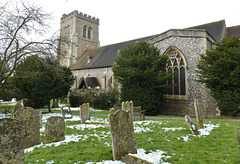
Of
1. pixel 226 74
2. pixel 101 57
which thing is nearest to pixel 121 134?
pixel 226 74

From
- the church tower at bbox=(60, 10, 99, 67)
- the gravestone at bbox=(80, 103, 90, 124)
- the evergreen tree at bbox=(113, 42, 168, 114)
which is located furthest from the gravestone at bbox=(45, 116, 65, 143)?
the church tower at bbox=(60, 10, 99, 67)

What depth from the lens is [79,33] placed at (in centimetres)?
3266

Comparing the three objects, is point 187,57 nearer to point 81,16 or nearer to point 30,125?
point 30,125

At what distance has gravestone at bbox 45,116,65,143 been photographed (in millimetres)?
5254

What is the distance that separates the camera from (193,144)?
488 cm

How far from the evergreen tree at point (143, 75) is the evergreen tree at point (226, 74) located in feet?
11.7

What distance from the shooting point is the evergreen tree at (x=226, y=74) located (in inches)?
442

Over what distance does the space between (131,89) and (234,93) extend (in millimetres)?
7590

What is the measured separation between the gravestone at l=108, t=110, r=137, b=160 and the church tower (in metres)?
27.4

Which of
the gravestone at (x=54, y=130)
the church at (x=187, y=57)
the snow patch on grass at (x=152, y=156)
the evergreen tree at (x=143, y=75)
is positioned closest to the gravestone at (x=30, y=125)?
the gravestone at (x=54, y=130)

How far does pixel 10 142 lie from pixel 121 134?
7.28 ft

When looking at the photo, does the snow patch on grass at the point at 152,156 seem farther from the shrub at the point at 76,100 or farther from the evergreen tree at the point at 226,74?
the shrub at the point at 76,100

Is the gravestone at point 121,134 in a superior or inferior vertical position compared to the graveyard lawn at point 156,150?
superior

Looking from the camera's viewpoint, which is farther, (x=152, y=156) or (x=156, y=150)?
(x=156, y=150)
